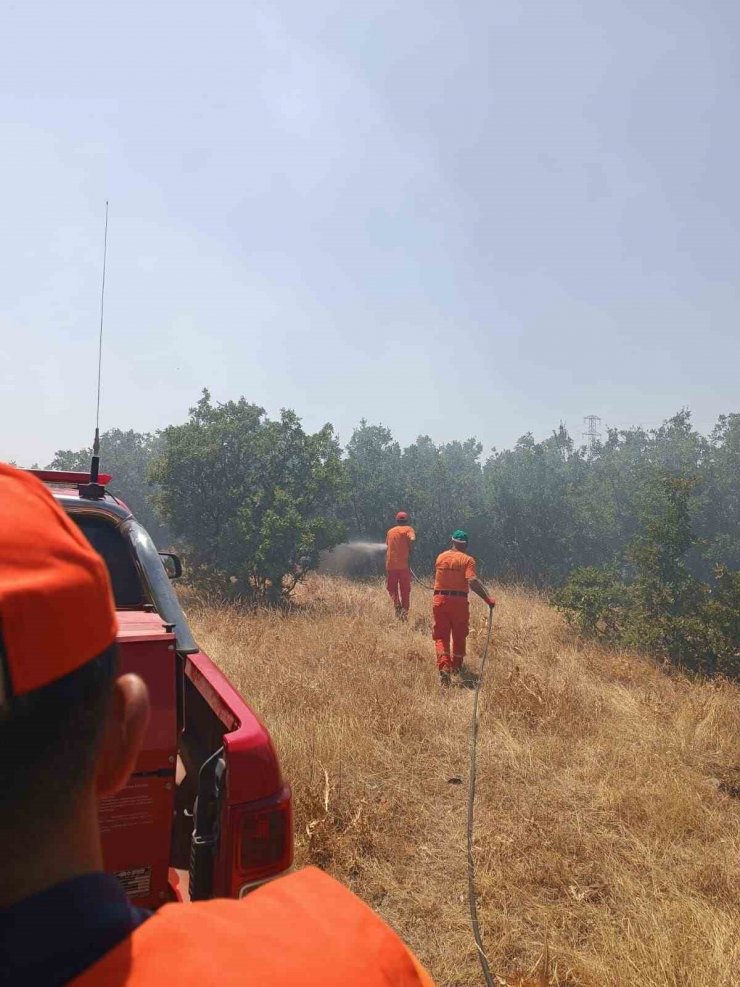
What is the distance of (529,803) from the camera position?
4.53m

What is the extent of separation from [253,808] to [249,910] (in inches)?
50.7

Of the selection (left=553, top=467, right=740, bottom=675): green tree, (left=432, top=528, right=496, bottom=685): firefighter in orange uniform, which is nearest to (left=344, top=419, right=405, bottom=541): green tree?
(left=553, top=467, right=740, bottom=675): green tree

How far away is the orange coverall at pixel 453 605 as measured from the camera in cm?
793

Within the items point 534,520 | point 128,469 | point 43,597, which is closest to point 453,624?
point 43,597

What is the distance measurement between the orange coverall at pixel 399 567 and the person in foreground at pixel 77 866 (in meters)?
10.9

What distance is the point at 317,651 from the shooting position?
7.87 metres

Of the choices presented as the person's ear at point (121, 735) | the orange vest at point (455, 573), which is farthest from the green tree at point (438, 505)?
the person's ear at point (121, 735)

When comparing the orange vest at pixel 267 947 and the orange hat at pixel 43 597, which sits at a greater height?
the orange hat at pixel 43 597

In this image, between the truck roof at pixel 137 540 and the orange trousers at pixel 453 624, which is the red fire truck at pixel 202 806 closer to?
the truck roof at pixel 137 540

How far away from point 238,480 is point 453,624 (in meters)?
6.80

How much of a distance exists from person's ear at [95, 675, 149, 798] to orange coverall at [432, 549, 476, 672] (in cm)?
714

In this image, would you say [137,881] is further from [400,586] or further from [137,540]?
[400,586]

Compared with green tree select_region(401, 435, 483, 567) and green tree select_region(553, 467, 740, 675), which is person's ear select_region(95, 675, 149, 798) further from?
green tree select_region(401, 435, 483, 567)

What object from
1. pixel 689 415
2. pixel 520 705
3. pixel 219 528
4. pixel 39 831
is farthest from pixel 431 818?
pixel 689 415
